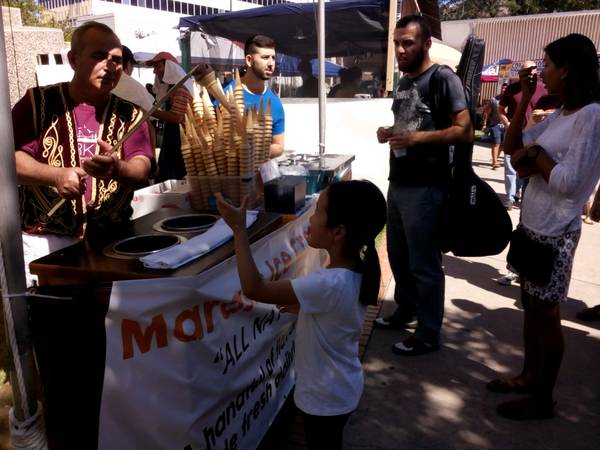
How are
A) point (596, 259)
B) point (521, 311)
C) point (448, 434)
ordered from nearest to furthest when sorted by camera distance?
1. point (448, 434)
2. point (521, 311)
3. point (596, 259)

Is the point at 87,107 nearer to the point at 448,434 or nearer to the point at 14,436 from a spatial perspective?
the point at 14,436

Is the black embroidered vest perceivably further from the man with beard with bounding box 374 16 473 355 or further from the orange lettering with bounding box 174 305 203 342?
the man with beard with bounding box 374 16 473 355

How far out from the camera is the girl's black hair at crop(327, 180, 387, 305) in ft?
5.35

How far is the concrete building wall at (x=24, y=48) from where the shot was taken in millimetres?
5953

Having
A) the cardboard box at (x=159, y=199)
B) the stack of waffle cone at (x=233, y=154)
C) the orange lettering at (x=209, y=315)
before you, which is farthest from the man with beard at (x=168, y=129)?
the orange lettering at (x=209, y=315)

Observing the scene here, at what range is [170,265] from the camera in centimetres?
164

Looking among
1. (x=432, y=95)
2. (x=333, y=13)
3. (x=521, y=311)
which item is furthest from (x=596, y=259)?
(x=333, y=13)

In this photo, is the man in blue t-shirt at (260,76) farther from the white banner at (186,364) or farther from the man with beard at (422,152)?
the white banner at (186,364)

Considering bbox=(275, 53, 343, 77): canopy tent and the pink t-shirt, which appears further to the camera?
bbox=(275, 53, 343, 77): canopy tent

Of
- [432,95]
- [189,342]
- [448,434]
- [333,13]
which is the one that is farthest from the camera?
[333,13]

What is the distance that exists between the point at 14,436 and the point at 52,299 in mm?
393

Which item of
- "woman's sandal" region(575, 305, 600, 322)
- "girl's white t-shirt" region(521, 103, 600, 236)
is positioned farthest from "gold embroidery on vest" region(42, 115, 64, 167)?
"woman's sandal" region(575, 305, 600, 322)

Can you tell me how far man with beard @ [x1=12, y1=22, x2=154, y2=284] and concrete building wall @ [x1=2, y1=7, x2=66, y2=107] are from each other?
4354 millimetres

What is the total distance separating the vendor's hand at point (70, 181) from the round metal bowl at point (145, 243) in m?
0.25
